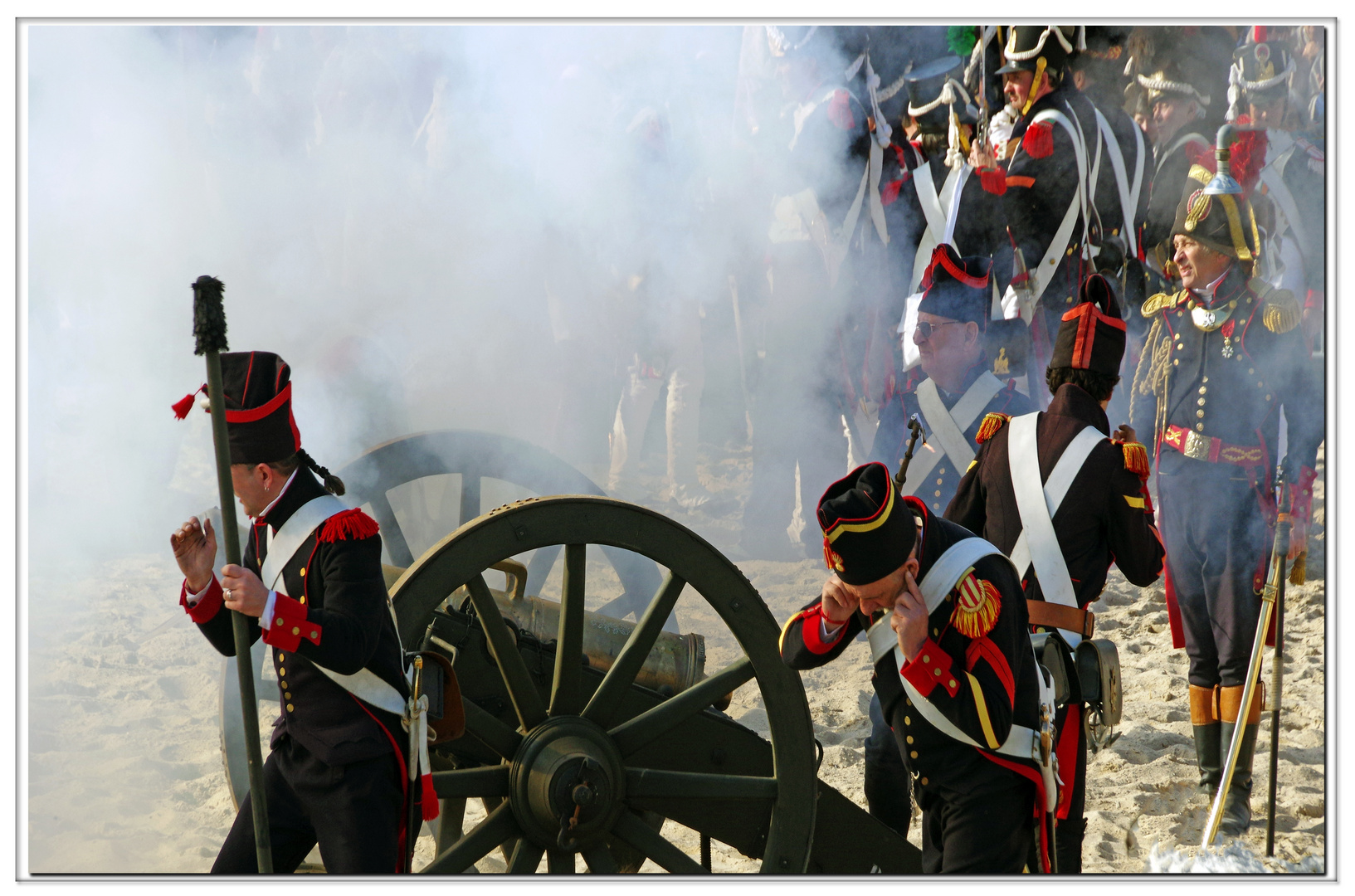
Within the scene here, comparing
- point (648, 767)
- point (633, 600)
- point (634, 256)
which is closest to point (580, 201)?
point (634, 256)

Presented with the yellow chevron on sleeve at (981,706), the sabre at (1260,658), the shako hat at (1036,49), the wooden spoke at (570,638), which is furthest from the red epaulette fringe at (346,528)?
the shako hat at (1036,49)

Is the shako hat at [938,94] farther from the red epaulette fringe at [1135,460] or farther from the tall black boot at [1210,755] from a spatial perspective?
the red epaulette fringe at [1135,460]

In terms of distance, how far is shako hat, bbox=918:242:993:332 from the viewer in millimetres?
2783

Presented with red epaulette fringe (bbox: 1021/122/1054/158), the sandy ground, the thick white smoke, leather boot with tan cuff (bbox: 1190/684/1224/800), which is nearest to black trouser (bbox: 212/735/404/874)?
the sandy ground

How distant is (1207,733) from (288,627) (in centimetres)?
262

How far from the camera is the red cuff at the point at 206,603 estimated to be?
1.81m

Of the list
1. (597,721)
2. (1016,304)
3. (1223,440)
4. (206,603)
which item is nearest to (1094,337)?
(1223,440)

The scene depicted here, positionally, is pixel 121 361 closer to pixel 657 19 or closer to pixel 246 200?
pixel 246 200

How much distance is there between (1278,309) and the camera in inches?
118

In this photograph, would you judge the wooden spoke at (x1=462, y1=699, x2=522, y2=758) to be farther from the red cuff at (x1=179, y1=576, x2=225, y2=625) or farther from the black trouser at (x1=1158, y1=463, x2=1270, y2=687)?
the black trouser at (x1=1158, y1=463, x2=1270, y2=687)

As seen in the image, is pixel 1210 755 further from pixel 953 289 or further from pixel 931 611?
pixel 931 611

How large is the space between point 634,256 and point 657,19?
1730 mm

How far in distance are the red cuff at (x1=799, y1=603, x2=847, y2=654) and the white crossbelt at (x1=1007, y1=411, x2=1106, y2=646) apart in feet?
2.04

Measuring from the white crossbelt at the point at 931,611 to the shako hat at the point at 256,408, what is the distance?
937 mm
